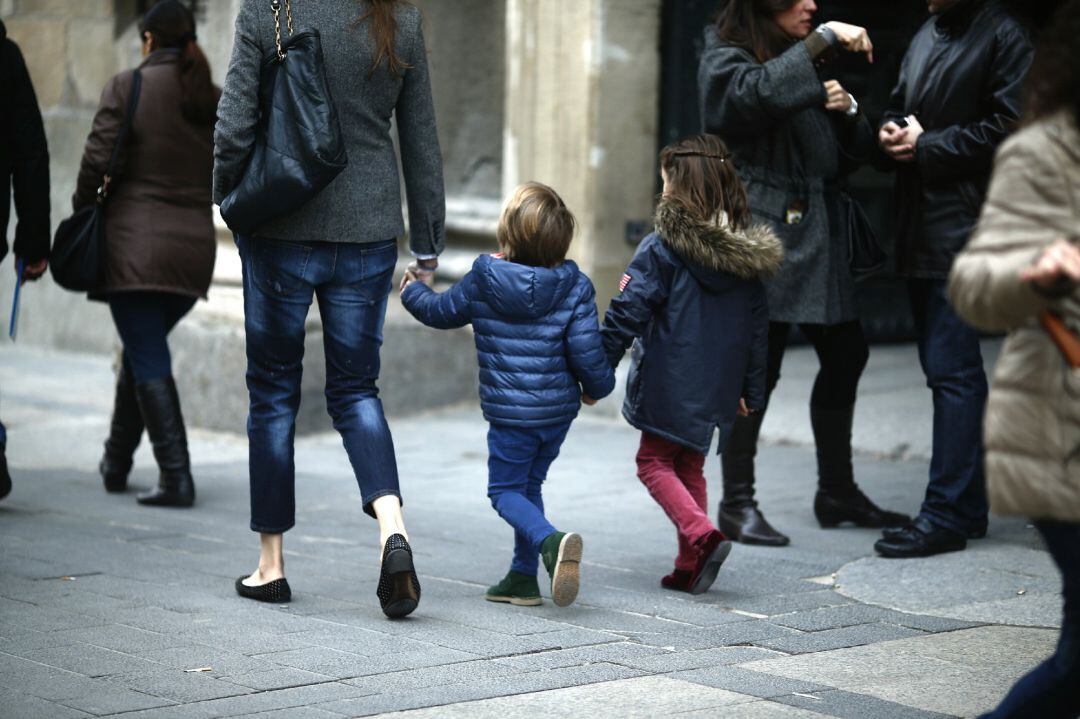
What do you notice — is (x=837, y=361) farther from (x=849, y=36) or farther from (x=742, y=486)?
(x=849, y=36)

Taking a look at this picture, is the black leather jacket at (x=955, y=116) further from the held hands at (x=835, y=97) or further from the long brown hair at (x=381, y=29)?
the long brown hair at (x=381, y=29)

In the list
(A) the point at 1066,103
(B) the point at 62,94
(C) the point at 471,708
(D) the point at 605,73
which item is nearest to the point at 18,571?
(C) the point at 471,708

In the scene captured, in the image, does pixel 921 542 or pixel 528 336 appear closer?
pixel 528 336

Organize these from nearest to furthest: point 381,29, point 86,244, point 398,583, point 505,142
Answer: point 398,583 < point 381,29 < point 86,244 < point 505,142

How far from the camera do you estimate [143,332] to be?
6.75 m

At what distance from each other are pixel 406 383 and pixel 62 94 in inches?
153

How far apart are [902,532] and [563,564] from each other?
152 cm

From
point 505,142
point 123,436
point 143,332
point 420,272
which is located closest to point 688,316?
point 420,272

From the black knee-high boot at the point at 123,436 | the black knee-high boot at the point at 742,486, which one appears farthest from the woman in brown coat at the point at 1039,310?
the black knee-high boot at the point at 123,436

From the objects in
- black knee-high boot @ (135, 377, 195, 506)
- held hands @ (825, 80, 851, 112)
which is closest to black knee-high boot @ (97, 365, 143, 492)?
black knee-high boot @ (135, 377, 195, 506)

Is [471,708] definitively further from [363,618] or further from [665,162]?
[665,162]

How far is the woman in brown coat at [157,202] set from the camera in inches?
262

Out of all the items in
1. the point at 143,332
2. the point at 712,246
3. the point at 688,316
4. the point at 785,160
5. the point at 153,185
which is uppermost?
the point at 785,160

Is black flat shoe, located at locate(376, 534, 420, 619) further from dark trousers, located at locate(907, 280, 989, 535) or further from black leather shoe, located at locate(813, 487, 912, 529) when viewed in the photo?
black leather shoe, located at locate(813, 487, 912, 529)
